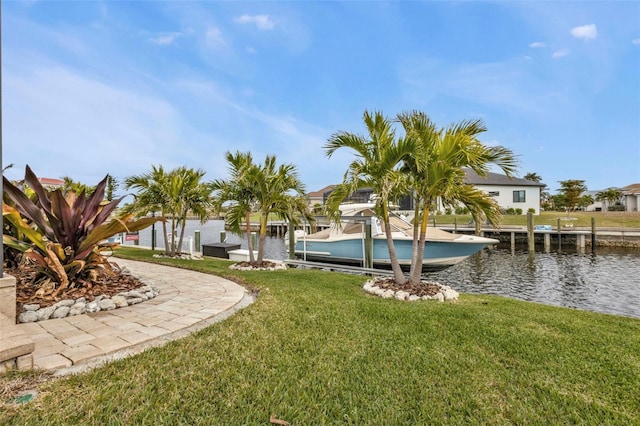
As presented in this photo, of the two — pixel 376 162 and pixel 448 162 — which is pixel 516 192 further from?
pixel 376 162

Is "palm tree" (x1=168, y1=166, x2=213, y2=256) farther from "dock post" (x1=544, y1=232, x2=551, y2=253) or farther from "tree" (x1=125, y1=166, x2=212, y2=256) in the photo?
"dock post" (x1=544, y1=232, x2=551, y2=253)

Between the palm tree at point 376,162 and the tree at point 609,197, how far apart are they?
165 feet

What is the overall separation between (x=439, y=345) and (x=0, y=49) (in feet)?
15.0

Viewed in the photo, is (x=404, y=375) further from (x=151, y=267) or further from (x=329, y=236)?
(x=329, y=236)

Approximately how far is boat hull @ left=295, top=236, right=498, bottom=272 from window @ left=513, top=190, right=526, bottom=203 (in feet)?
90.9

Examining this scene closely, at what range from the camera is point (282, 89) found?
13.0m


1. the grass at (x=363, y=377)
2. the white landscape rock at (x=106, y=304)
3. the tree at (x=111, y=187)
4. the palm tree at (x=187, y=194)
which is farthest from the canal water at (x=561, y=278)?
the tree at (x=111, y=187)

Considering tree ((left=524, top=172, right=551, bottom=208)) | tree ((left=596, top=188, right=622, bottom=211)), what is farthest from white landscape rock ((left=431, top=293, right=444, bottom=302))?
tree ((left=524, top=172, right=551, bottom=208))

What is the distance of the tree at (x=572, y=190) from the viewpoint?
38.5 metres

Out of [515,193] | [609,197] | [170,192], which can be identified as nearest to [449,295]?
[170,192]

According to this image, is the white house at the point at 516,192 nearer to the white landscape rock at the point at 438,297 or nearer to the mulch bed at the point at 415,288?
the mulch bed at the point at 415,288

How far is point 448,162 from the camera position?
5285mm

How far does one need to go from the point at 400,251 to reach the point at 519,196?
29847mm

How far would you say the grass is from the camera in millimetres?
1955
